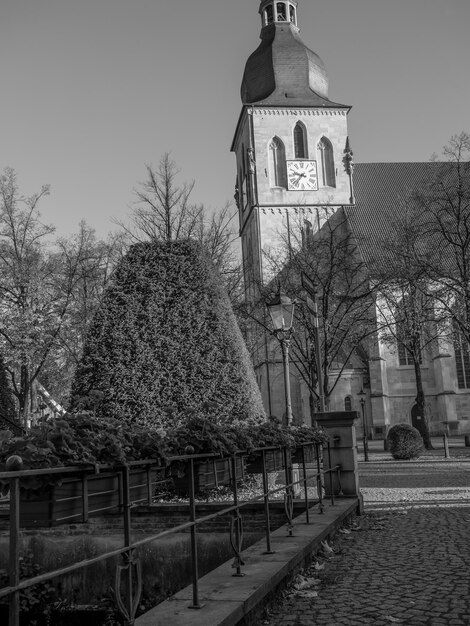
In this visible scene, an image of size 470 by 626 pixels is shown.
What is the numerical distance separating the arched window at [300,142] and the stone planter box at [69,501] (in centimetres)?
4445

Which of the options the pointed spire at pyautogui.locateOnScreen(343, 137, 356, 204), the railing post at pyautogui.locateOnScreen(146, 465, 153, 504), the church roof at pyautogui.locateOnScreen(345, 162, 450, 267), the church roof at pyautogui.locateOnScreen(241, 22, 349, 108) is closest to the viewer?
the railing post at pyautogui.locateOnScreen(146, 465, 153, 504)

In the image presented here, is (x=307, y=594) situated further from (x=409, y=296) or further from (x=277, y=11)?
(x=277, y=11)

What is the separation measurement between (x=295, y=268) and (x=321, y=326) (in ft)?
11.4

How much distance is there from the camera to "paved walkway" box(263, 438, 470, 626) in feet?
15.0

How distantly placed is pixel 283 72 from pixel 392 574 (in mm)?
44062

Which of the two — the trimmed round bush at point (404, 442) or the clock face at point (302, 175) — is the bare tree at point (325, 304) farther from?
the clock face at point (302, 175)

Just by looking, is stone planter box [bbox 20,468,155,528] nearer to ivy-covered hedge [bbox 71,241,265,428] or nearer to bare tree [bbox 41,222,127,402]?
ivy-covered hedge [bbox 71,241,265,428]

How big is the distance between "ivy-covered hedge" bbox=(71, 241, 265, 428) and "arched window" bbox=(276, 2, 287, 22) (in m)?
40.1

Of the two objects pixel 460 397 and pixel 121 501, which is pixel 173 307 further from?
pixel 460 397

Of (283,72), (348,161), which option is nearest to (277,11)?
(283,72)

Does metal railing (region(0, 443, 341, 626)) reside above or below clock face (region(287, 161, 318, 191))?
below


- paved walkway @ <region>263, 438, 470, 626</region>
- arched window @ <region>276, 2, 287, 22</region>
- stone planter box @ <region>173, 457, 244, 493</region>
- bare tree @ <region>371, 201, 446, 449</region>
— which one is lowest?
paved walkway @ <region>263, 438, 470, 626</region>

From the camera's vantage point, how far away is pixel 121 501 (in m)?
3.68

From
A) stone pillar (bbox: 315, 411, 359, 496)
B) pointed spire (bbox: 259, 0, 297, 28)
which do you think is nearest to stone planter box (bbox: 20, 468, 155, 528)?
stone pillar (bbox: 315, 411, 359, 496)
